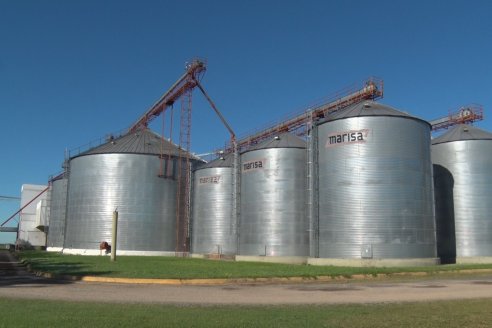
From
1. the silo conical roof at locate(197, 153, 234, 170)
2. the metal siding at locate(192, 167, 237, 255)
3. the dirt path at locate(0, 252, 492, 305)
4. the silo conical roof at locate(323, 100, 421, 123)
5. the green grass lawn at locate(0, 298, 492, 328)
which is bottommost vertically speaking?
the dirt path at locate(0, 252, 492, 305)

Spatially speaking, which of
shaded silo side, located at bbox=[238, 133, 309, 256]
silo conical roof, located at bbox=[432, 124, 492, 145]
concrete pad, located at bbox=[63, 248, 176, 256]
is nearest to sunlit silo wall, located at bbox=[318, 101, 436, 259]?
shaded silo side, located at bbox=[238, 133, 309, 256]

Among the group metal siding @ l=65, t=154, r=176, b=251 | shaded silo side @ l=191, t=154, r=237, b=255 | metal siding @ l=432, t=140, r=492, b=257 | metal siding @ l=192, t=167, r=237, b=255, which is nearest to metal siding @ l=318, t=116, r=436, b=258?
metal siding @ l=432, t=140, r=492, b=257

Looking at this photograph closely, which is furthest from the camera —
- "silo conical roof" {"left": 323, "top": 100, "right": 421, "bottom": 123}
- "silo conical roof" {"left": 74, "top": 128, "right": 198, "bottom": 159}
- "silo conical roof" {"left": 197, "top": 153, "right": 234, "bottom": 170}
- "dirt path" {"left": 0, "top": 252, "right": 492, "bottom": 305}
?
"silo conical roof" {"left": 74, "top": 128, "right": 198, "bottom": 159}

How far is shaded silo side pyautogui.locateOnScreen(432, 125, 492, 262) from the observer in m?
46.7

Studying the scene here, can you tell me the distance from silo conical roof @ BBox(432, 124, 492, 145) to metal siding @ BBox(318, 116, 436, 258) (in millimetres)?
9908

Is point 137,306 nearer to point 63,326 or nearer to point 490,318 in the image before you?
point 63,326

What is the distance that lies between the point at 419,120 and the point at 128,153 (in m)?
35.1

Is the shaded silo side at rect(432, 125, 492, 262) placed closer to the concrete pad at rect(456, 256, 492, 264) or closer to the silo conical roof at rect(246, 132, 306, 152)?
the concrete pad at rect(456, 256, 492, 264)

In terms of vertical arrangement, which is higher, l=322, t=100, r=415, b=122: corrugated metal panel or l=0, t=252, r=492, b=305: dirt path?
l=322, t=100, r=415, b=122: corrugated metal panel

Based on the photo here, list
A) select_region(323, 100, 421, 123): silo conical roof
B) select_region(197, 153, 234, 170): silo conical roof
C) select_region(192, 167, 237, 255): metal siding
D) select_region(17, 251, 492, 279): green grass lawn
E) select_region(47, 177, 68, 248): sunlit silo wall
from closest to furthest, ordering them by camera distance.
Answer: select_region(17, 251, 492, 279): green grass lawn → select_region(323, 100, 421, 123): silo conical roof → select_region(192, 167, 237, 255): metal siding → select_region(197, 153, 234, 170): silo conical roof → select_region(47, 177, 68, 248): sunlit silo wall

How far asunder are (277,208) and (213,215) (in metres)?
12.5

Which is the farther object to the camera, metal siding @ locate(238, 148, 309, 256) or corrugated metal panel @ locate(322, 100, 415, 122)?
metal siding @ locate(238, 148, 309, 256)

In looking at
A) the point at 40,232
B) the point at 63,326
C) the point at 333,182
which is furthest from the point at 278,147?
the point at 40,232

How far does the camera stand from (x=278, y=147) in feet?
162
